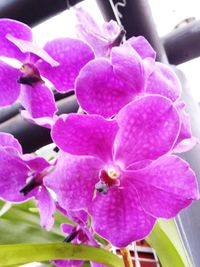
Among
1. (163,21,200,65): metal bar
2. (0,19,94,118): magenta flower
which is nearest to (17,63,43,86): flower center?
(0,19,94,118): magenta flower

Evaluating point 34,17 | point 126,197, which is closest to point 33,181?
point 126,197

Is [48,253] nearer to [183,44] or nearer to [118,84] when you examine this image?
[118,84]

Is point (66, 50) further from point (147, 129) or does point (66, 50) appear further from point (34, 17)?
point (34, 17)

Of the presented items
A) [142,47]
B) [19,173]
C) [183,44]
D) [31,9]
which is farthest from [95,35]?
[183,44]

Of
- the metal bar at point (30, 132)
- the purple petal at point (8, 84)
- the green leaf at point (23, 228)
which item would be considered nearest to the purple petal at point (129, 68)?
the purple petal at point (8, 84)

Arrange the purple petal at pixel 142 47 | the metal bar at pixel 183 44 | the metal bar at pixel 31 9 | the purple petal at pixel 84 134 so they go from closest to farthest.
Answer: the purple petal at pixel 84 134
the purple petal at pixel 142 47
the metal bar at pixel 31 9
the metal bar at pixel 183 44

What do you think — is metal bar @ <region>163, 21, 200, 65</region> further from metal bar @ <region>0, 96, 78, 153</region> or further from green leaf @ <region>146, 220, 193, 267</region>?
green leaf @ <region>146, 220, 193, 267</region>

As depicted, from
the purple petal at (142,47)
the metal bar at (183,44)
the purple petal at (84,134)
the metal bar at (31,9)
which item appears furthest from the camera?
the metal bar at (183,44)

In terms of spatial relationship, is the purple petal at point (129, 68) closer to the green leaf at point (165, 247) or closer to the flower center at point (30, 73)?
the flower center at point (30, 73)
